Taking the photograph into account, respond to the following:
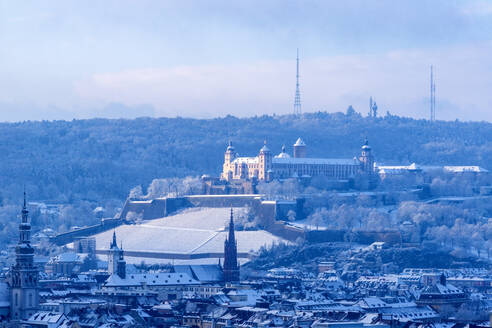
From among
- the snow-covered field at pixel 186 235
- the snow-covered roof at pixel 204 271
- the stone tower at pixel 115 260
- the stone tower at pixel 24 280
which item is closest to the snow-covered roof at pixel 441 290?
the stone tower at pixel 115 260

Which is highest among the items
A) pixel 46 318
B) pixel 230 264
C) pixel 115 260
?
pixel 46 318

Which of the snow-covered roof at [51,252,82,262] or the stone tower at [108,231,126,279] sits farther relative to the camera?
the snow-covered roof at [51,252,82,262]

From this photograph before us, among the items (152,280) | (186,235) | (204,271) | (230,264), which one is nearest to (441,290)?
(152,280)

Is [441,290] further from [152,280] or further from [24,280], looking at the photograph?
[24,280]

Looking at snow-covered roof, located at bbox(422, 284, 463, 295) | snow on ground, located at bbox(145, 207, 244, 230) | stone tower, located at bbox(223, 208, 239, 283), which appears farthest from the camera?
snow on ground, located at bbox(145, 207, 244, 230)

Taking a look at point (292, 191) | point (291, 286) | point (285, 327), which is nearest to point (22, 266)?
point (285, 327)

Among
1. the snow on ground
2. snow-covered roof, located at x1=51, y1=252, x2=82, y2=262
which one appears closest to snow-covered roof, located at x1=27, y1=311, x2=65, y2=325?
snow-covered roof, located at x1=51, y1=252, x2=82, y2=262

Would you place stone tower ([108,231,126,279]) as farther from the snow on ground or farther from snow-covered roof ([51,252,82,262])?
the snow on ground
